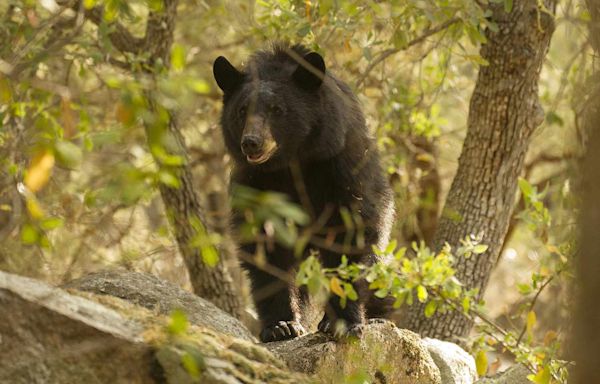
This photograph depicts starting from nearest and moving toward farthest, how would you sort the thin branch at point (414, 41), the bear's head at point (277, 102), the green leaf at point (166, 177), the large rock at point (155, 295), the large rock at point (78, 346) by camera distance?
1. the green leaf at point (166, 177)
2. the large rock at point (78, 346)
3. the large rock at point (155, 295)
4. the bear's head at point (277, 102)
5. the thin branch at point (414, 41)

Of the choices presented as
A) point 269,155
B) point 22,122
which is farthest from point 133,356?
point 22,122

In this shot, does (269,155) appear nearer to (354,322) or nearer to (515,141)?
(354,322)

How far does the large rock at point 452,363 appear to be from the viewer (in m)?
6.12

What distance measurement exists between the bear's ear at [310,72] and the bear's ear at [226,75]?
41 centimetres

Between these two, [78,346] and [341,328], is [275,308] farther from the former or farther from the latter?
[78,346]

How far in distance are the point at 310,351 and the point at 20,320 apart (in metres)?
1.91

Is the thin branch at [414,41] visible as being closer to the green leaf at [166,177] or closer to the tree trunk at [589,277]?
the green leaf at [166,177]

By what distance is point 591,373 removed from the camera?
274cm

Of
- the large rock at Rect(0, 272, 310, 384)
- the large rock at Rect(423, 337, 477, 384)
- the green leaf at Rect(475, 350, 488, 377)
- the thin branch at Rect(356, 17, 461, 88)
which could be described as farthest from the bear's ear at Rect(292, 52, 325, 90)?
the large rock at Rect(0, 272, 310, 384)

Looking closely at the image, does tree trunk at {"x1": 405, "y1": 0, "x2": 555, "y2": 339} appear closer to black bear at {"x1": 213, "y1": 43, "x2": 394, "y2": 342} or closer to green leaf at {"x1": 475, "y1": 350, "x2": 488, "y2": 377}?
black bear at {"x1": 213, "y1": 43, "x2": 394, "y2": 342}

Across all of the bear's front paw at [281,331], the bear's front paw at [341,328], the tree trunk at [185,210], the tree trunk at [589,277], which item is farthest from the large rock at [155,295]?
the tree trunk at [589,277]

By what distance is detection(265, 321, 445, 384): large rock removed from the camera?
507 cm

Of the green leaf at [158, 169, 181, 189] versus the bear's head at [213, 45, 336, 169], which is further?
the bear's head at [213, 45, 336, 169]

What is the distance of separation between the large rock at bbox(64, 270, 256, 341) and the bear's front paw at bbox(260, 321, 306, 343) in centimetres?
79
